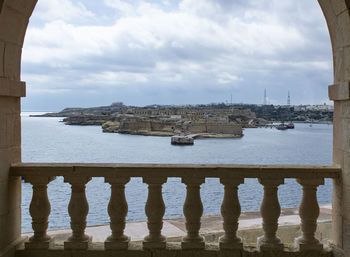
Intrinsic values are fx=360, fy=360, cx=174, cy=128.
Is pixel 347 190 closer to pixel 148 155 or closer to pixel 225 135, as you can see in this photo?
pixel 148 155

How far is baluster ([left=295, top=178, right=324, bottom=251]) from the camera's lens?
2.94 meters

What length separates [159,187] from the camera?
9.85ft

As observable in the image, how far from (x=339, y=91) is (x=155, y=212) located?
1.82m

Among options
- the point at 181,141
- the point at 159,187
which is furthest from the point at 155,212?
the point at 181,141

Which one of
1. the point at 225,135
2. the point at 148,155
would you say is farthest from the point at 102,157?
the point at 225,135

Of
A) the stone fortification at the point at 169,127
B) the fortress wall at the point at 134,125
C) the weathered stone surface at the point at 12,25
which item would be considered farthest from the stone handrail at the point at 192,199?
the fortress wall at the point at 134,125

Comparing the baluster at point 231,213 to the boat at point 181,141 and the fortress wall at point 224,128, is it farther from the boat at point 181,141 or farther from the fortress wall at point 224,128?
the fortress wall at point 224,128

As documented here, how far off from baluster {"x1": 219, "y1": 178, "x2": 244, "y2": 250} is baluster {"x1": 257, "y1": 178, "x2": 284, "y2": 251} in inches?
7.8

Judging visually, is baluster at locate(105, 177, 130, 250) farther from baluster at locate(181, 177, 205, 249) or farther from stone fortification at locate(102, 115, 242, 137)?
stone fortification at locate(102, 115, 242, 137)

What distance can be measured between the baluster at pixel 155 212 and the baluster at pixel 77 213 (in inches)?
20.5

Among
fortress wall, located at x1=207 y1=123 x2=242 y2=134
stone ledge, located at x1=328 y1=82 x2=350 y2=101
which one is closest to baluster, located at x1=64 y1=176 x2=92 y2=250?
stone ledge, located at x1=328 y1=82 x2=350 y2=101

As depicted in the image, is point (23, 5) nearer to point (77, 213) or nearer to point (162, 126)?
point (77, 213)

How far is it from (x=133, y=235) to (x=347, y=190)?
2285 mm

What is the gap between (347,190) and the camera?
287cm
